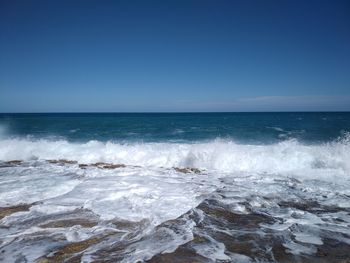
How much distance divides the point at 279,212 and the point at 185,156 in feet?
24.5

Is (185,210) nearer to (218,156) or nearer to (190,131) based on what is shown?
(218,156)

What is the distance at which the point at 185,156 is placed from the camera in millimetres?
13461

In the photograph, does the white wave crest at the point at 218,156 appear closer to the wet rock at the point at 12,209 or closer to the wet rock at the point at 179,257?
the wet rock at the point at 12,209

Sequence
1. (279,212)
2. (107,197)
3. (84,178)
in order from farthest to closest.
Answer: (84,178) → (107,197) → (279,212)

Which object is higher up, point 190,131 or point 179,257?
point 190,131

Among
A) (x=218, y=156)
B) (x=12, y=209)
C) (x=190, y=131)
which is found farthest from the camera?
(x=190, y=131)

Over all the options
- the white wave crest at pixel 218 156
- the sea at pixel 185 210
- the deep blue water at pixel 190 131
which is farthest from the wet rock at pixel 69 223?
the deep blue water at pixel 190 131

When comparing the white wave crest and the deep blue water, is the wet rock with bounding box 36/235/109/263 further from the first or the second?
the deep blue water

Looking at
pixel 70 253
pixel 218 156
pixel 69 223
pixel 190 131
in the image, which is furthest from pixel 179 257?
pixel 190 131

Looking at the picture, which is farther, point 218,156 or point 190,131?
point 190,131

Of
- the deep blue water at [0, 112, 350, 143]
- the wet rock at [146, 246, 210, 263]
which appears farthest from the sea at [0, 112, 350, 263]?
the deep blue water at [0, 112, 350, 143]

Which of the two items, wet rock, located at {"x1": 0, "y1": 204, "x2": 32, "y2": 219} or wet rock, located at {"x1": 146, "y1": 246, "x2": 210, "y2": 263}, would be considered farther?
wet rock, located at {"x1": 0, "y1": 204, "x2": 32, "y2": 219}

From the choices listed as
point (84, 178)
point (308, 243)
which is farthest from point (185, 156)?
point (308, 243)

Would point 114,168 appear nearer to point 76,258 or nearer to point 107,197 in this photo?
point 107,197
